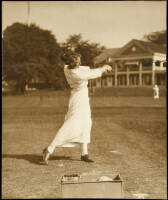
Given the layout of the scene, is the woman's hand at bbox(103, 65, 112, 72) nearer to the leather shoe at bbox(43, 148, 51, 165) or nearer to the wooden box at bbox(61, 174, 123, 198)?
the wooden box at bbox(61, 174, 123, 198)

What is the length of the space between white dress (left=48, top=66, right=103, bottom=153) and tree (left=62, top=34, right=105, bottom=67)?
87mm

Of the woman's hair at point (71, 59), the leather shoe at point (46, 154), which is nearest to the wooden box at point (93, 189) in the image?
the woman's hair at point (71, 59)

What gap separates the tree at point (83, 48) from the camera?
3.10 meters

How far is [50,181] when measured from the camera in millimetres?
4410

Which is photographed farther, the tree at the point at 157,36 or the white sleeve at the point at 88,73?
the tree at the point at 157,36

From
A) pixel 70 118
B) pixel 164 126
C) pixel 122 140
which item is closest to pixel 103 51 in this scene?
pixel 70 118

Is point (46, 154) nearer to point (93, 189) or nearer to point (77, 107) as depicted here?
point (77, 107)

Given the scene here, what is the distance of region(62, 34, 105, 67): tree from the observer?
310cm

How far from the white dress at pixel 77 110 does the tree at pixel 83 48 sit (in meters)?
0.09

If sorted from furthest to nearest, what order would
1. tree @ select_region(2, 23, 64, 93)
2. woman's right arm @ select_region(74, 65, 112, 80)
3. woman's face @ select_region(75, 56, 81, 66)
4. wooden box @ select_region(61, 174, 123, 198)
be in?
tree @ select_region(2, 23, 64, 93) → woman's face @ select_region(75, 56, 81, 66) → woman's right arm @ select_region(74, 65, 112, 80) → wooden box @ select_region(61, 174, 123, 198)

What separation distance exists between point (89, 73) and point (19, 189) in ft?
6.61

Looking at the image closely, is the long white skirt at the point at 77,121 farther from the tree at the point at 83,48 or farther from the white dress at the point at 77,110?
the tree at the point at 83,48

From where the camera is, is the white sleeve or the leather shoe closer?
the white sleeve

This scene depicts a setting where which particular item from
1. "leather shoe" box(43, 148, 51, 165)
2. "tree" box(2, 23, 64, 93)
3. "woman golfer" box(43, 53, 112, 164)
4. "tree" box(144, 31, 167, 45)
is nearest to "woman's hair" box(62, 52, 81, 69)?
"woman golfer" box(43, 53, 112, 164)
